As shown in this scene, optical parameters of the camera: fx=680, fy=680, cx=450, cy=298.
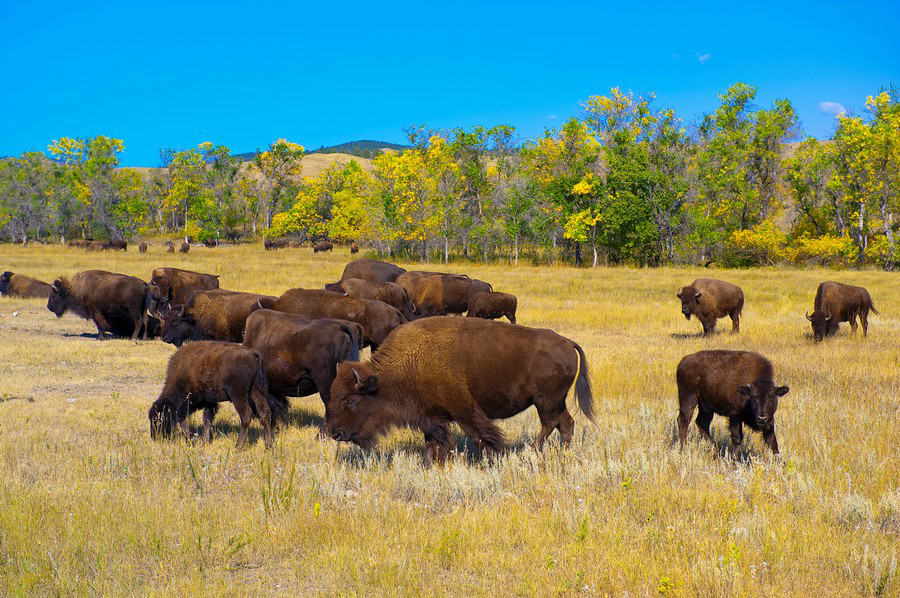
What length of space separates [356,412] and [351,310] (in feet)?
19.4

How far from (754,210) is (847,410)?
161ft

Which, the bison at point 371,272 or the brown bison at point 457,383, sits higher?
the bison at point 371,272

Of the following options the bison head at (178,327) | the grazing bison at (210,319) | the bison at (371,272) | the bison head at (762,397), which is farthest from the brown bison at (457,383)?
the bison at (371,272)

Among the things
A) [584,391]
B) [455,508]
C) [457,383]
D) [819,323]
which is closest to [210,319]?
[457,383]

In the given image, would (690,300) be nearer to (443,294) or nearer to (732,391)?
(443,294)

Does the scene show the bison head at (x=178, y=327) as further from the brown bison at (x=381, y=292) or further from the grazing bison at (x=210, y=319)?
the brown bison at (x=381, y=292)

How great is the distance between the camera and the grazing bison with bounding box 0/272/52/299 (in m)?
27.9

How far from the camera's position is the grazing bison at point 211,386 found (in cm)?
852

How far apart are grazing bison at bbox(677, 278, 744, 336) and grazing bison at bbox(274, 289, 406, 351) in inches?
424

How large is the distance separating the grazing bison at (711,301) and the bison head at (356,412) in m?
15.0

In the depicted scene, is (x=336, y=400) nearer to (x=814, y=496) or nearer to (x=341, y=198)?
(x=814, y=496)

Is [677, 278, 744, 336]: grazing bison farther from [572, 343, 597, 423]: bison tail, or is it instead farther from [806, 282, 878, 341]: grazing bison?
[572, 343, 597, 423]: bison tail

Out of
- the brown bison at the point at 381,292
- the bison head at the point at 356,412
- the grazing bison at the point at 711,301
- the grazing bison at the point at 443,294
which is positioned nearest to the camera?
the bison head at the point at 356,412

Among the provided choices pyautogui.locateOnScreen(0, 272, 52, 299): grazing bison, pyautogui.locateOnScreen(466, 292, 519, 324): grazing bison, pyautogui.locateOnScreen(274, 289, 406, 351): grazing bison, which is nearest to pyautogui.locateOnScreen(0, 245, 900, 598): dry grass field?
pyautogui.locateOnScreen(274, 289, 406, 351): grazing bison
